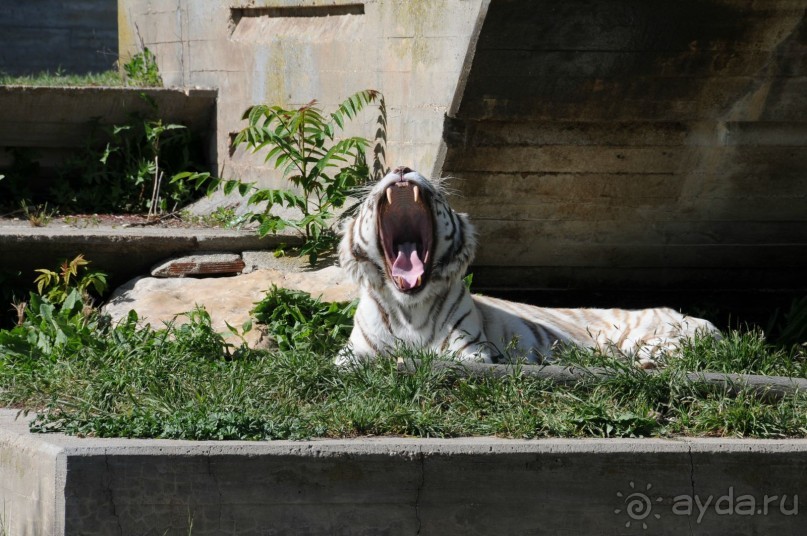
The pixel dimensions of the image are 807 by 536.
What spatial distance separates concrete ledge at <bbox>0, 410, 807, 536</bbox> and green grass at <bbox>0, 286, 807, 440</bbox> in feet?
0.66

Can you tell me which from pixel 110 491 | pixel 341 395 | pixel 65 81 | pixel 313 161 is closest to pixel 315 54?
pixel 313 161

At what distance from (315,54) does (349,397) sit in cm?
374

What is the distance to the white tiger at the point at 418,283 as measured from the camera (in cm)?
635

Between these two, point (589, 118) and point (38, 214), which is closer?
point (589, 118)

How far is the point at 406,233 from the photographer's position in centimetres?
666

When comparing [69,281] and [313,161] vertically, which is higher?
[313,161]

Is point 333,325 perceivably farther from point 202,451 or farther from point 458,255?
point 202,451

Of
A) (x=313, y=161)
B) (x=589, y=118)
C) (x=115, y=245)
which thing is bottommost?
(x=115, y=245)

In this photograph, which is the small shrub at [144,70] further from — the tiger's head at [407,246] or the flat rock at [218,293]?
the tiger's head at [407,246]

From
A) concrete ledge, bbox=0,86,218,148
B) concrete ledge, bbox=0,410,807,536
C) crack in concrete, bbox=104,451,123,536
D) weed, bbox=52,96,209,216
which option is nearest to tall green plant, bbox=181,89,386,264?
weed, bbox=52,96,209,216

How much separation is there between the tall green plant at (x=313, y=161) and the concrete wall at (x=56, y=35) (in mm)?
7965

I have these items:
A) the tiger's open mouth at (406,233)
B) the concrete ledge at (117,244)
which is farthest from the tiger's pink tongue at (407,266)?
the concrete ledge at (117,244)

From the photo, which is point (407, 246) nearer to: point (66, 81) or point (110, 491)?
point (110, 491)

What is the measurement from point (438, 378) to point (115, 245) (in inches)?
132
